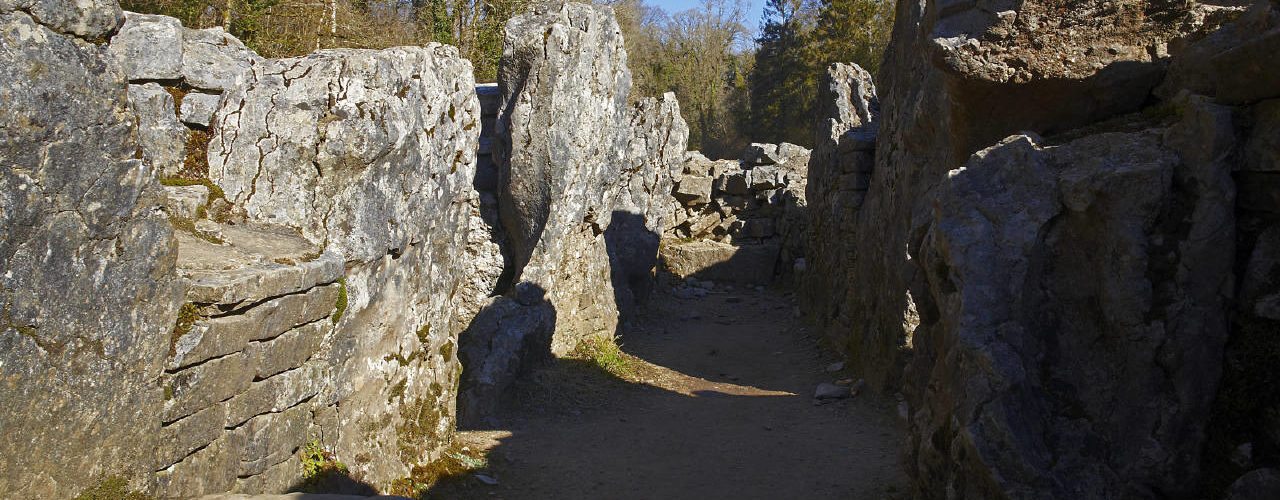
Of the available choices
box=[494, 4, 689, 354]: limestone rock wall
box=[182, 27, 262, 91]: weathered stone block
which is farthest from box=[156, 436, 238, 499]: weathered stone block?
box=[494, 4, 689, 354]: limestone rock wall

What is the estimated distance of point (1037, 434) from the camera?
407cm

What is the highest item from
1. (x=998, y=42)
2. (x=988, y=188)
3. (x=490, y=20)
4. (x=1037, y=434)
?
(x=490, y=20)

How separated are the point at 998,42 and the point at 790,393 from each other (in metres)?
5.14

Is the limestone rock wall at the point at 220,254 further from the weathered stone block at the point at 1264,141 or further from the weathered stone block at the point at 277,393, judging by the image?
the weathered stone block at the point at 1264,141

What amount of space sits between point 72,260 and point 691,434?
Result: 18.6 feet

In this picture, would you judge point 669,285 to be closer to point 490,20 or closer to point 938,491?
point 490,20

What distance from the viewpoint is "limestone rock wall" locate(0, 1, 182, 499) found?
300 centimetres

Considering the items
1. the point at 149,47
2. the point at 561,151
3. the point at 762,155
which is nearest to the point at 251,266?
the point at 149,47

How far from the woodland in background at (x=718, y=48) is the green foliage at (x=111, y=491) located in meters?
14.1

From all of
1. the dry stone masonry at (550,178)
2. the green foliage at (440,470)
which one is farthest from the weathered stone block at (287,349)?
the dry stone masonry at (550,178)

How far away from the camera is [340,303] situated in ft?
16.6

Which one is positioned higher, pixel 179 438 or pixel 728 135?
pixel 728 135

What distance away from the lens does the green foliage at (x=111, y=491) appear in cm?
337

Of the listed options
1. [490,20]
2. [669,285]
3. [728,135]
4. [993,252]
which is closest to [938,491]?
[993,252]
